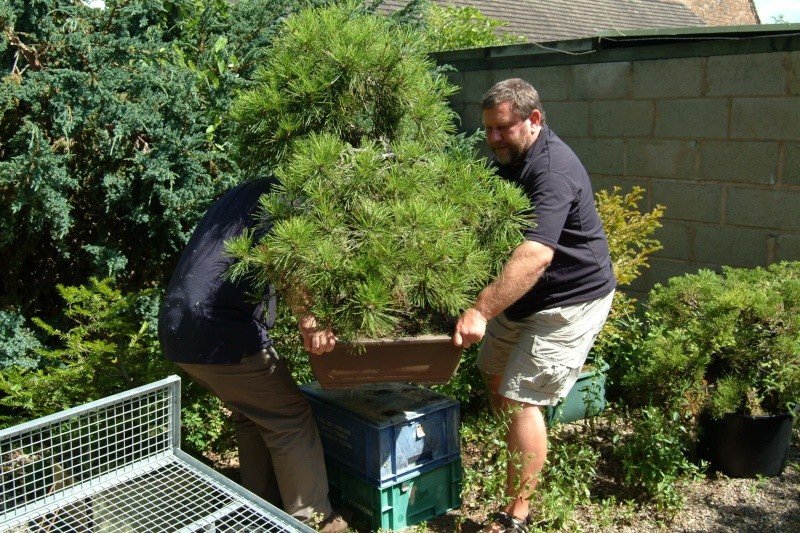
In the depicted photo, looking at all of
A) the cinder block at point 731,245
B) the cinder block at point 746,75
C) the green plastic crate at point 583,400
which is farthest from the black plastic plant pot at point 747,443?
the cinder block at point 746,75

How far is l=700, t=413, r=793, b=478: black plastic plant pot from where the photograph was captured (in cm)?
383

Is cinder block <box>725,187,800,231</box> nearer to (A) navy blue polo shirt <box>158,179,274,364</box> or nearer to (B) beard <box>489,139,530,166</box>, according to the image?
(B) beard <box>489,139,530,166</box>

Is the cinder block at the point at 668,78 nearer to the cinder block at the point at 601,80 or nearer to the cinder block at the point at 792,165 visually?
the cinder block at the point at 601,80

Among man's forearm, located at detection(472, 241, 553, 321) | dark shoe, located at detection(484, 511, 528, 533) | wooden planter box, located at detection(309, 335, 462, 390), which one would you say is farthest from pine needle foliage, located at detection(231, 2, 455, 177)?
dark shoe, located at detection(484, 511, 528, 533)

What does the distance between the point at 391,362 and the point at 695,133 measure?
325cm

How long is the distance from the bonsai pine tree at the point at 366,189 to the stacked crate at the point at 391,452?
0.68m

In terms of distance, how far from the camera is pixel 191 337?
3.10 m

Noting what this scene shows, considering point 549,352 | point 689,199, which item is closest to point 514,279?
point 549,352

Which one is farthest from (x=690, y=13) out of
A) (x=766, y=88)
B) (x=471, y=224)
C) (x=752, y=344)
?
(x=471, y=224)

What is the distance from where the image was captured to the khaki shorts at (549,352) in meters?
3.30

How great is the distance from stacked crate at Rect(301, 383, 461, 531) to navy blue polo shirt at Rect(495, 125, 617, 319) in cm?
60

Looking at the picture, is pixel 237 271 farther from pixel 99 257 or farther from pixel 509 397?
pixel 99 257

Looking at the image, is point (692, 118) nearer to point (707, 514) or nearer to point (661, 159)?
point (661, 159)

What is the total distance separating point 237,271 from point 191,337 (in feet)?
1.61
